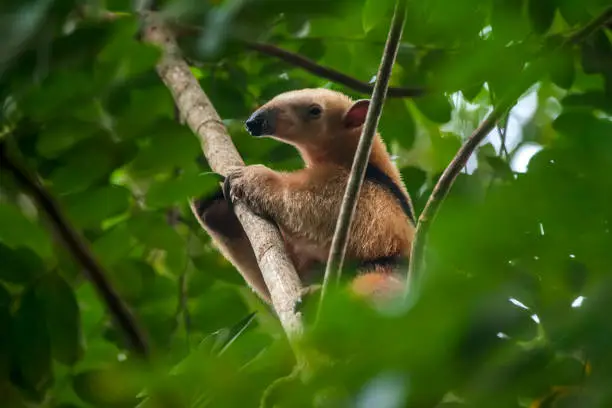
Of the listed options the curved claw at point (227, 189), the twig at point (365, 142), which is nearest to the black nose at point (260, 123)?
the curved claw at point (227, 189)

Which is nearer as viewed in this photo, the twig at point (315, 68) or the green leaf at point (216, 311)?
the green leaf at point (216, 311)

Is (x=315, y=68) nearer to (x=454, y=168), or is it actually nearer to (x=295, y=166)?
(x=295, y=166)

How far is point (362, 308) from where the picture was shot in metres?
1.03

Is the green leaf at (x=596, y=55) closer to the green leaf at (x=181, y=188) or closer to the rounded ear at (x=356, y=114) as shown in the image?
the green leaf at (x=181, y=188)

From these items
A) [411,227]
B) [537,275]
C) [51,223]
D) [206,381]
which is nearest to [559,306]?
[537,275]

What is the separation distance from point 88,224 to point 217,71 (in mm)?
1627

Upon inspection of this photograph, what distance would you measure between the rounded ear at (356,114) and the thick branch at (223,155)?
3.11ft

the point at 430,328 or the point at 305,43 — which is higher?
the point at 305,43

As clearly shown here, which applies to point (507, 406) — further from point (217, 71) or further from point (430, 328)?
point (217, 71)

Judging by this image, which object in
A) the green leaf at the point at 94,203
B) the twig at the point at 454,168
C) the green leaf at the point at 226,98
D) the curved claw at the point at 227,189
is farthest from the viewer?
the green leaf at the point at 226,98

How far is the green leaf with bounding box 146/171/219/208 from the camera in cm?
332

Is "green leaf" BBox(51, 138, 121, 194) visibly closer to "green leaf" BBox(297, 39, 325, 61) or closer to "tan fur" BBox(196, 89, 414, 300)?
"tan fur" BBox(196, 89, 414, 300)

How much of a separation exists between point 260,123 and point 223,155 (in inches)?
24.7

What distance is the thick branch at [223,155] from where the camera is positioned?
9.29 ft
